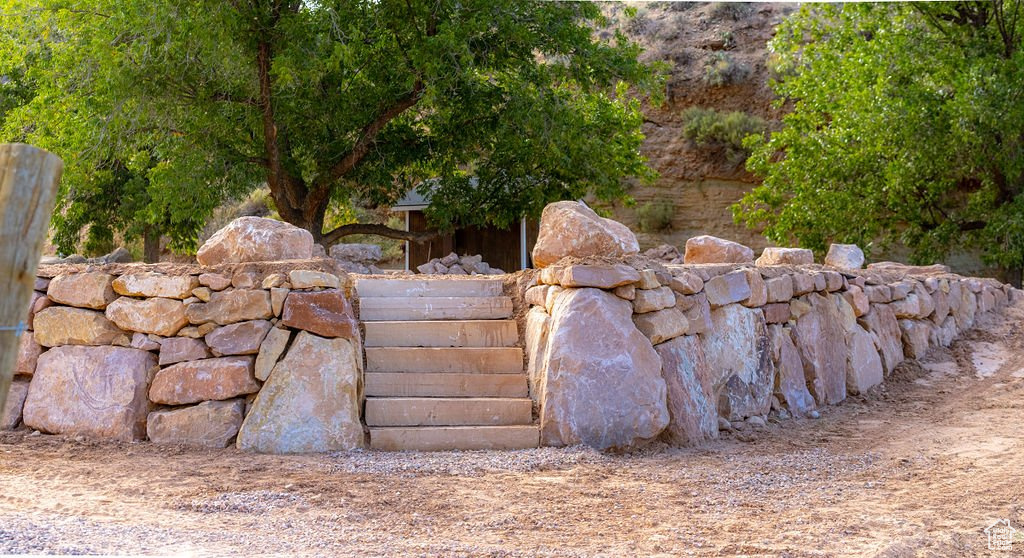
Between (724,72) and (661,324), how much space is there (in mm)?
20944

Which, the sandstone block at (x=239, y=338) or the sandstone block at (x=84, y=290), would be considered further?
the sandstone block at (x=84, y=290)

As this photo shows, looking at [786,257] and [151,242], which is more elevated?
[151,242]

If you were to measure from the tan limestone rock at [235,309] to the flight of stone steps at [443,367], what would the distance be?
920 millimetres

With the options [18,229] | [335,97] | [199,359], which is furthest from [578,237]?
[335,97]

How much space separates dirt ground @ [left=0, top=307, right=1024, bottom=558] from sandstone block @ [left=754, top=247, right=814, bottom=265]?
9.60 ft

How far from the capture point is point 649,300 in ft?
20.6

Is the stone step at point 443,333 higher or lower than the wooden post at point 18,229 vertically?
lower

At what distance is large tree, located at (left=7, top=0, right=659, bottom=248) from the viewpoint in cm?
1080

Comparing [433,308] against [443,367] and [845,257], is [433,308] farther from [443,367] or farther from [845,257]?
[845,257]

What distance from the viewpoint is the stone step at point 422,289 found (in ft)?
24.3

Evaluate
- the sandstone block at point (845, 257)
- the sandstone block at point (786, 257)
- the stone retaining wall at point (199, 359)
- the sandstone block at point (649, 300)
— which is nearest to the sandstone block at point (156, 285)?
the stone retaining wall at point (199, 359)

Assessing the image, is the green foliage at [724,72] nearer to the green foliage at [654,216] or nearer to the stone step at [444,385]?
the green foliage at [654,216]

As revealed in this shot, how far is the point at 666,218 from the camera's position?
80.0 ft

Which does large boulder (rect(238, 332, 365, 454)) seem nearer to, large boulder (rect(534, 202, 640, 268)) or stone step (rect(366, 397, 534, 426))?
stone step (rect(366, 397, 534, 426))
